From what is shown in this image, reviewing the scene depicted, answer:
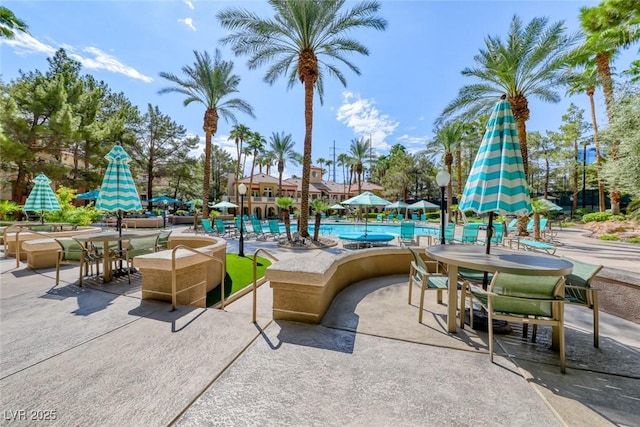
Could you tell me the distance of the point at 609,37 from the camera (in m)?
12.9

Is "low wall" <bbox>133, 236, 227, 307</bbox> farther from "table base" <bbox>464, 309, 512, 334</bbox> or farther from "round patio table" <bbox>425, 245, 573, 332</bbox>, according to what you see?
"table base" <bbox>464, 309, 512, 334</bbox>

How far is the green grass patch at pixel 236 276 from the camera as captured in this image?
5.96 m

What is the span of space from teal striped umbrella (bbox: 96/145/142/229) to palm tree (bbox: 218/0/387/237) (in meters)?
7.94

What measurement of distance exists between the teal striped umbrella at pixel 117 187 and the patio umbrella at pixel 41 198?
6431mm

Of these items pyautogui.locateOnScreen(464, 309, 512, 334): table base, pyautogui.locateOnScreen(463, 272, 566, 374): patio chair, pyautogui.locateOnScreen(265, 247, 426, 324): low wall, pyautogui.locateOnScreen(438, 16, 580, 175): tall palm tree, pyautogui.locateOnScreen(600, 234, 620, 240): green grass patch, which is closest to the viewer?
pyautogui.locateOnScreen(463, 272, 566, 374): patio chair

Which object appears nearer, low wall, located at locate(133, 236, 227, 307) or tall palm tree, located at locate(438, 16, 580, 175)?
low wall, located at locate(133, 236, 227, 307)

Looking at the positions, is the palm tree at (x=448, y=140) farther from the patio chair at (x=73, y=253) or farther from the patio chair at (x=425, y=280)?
the patio chair at (x=73, y=253)

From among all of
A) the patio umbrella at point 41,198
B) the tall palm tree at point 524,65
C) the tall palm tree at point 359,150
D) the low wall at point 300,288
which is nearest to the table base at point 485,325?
the low wall at point 300,288

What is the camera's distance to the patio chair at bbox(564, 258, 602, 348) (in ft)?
9.37

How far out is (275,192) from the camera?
41188 mm

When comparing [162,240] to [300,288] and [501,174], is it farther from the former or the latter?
[501,174]

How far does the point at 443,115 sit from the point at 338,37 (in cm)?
884

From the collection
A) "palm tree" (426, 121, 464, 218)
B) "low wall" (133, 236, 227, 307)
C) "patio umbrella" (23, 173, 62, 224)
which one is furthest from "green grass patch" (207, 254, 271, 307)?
"palm tree" (426, 121, 464, 218)

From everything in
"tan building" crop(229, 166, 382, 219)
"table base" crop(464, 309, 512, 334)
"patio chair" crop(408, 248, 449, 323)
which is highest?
"tan building" crop(229, 166, 382, 219)
